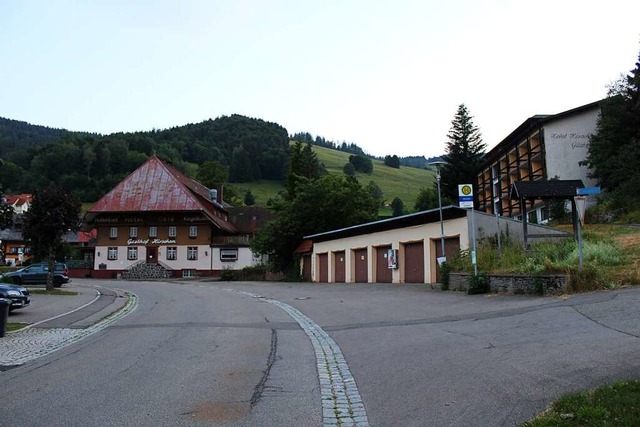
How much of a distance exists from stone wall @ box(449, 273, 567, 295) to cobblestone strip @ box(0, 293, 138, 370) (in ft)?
40.0

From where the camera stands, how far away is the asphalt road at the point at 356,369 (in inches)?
243

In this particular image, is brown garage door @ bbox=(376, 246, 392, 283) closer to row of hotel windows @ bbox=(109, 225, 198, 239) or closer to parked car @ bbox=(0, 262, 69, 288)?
parked car @ bbox=(0, 262, 69, 288)

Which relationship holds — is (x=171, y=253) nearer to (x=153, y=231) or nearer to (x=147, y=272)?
(x=153, y=231)

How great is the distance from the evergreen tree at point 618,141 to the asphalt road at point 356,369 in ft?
90.3

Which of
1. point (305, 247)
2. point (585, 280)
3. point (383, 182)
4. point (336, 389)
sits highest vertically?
point (383, 182)

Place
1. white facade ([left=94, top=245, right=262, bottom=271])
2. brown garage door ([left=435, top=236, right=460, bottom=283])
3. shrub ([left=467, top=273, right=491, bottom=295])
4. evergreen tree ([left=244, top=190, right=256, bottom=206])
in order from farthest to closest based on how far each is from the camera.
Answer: evergreen tree ([left=244, top=190, right=256, bottom=206]), white facade ([left=94, top=245, right=262, bottom=271]), brown garage door ([left=435, top=236, right=460, bottom=283]), shrub ([left=467, top=273, right=491, bottom=295])

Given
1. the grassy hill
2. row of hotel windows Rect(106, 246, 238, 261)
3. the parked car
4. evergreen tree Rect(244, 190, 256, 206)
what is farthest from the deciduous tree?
the grassy hill

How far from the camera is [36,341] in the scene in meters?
12.8

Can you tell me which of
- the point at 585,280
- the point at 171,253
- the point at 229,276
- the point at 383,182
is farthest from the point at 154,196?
the point at 383,182

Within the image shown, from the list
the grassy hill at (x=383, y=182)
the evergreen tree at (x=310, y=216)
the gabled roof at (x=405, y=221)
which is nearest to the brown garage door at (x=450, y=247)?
the gabled roof at (x=405, y=221)

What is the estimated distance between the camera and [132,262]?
68.4m

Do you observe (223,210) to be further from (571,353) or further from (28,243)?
(571,353)

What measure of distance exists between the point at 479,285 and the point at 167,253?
54.8m

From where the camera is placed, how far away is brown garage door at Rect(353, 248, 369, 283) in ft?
121
